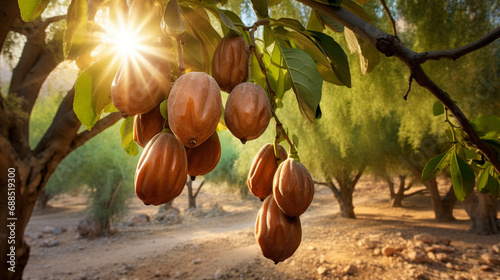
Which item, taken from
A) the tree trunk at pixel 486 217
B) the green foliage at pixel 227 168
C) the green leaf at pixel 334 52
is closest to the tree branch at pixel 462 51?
the green leaf at pixel 334 52

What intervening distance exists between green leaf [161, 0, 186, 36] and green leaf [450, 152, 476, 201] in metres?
0.69

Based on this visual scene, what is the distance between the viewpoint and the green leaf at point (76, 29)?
0.45 metres

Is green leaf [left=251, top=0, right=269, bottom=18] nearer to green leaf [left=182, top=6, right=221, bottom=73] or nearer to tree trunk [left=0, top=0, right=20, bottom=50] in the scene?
green leaf [left=182, top=6, right=221, bottom=73]

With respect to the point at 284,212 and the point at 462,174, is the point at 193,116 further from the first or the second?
the point at 462,174

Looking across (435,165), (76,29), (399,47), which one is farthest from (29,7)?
(435,165)

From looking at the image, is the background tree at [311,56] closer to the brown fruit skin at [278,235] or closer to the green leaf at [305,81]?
the green leaf at [305,81]

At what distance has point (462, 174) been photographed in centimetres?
69

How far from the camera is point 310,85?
44 cm

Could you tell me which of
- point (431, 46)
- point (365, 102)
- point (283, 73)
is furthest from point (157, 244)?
point (283, 73)

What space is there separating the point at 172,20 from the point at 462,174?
75 centimetres

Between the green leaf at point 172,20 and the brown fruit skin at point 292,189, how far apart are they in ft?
0.89

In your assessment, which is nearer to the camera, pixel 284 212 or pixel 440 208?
pixel 284 212

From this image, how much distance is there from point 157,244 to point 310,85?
7.61m

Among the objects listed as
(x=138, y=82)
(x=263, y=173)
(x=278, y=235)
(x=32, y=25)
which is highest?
(x=32, y=25)
